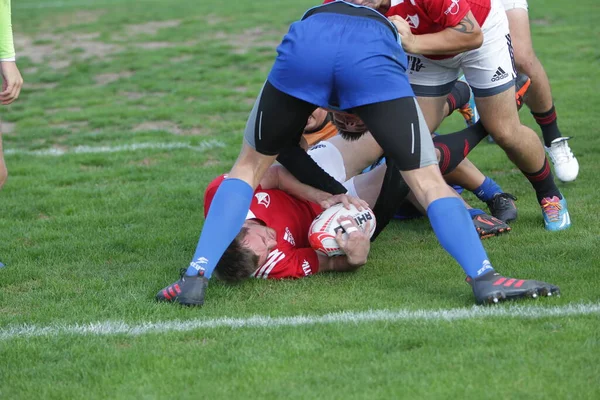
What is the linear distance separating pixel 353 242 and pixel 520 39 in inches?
96.8

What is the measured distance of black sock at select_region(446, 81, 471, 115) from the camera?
6.07 m

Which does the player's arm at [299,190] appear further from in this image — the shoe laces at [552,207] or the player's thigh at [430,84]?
the shoe laces at [552,207]

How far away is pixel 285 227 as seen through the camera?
514cm

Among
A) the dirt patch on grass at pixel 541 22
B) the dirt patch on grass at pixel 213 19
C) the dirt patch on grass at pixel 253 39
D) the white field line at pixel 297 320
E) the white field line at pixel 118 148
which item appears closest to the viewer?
the white field line at pixel 297 320

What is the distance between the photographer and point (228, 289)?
4793 millimetres

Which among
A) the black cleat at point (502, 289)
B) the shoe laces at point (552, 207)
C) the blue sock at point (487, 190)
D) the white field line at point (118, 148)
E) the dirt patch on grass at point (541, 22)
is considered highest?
the black cleat at point (502, 289)

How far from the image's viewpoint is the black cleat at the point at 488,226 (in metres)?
5.62

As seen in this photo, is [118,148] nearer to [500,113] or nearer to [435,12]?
[500,113]

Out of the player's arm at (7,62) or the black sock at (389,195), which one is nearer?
the player's arm at (7,62)

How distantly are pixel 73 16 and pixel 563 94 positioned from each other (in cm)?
1297

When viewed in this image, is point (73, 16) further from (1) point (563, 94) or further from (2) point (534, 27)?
(1) point (563, 94)

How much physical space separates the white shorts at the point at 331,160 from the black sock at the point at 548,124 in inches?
74.0

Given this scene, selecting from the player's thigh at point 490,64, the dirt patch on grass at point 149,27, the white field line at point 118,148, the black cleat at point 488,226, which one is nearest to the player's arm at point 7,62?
the player's thigh at point 490,64

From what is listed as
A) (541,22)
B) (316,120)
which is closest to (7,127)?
(316,120)
